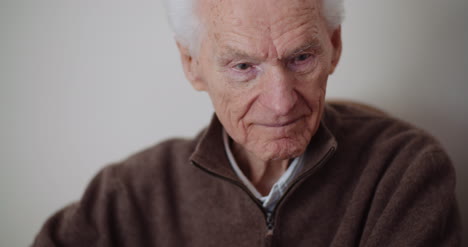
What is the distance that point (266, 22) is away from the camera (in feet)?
3.32

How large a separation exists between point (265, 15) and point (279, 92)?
0.22 m

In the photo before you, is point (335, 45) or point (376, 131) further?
point (376, 131)

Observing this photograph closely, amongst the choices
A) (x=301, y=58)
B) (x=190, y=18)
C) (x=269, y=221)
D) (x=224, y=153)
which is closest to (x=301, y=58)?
(x=301, y=58)

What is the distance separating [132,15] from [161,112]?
0.51m

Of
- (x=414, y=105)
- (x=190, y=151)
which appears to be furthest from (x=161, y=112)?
(x=414, y=105)

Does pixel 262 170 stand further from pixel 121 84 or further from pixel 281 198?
pixel 121 84

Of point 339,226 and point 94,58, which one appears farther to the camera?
point 94,58

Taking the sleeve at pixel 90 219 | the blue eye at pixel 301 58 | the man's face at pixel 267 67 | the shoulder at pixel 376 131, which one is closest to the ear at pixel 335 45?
the man's face at pixel 267 67

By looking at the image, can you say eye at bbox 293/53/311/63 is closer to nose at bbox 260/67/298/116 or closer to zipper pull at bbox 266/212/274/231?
nose at bbox 260/67/298/116

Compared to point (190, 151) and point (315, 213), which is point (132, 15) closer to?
point (190, 151)

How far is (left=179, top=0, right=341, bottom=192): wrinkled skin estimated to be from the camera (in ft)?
3.35

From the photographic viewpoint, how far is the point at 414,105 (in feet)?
5.67

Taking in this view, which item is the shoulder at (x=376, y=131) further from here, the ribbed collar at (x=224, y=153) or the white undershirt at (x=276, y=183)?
the white undershirt at (x=276, y=183)

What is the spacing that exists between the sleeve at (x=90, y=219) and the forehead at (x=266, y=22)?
2.65 feet
